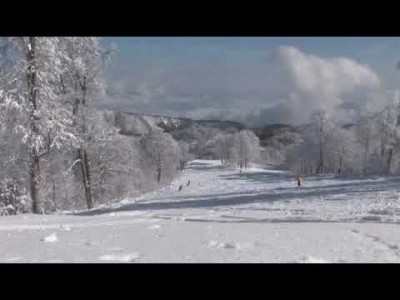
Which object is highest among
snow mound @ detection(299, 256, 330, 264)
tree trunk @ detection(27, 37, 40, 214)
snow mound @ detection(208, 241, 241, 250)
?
tree trunk @ detection(27, 37, 40, 214)

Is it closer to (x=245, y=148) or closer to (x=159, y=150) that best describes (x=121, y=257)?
(x=159, y=150)

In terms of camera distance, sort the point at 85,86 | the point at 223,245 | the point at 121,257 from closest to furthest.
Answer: the point at 121,257 → the point at 223,245 → the point at 85,86

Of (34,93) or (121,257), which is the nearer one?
(121,257)

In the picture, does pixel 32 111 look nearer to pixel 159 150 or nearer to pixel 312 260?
pixel 312 260

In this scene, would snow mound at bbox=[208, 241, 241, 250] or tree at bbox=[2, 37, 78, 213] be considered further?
tree at bbox=[2, 37, 78, 213]

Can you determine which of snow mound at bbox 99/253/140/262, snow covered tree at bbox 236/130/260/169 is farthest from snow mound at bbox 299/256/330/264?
snow covered tree at bbox 236/130/260/169

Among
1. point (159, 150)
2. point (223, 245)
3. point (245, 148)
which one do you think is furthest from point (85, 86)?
point (245, 148)

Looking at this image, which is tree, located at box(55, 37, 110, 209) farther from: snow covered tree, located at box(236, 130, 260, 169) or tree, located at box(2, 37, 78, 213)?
snow covered tree, located at box(236, 130, 260, 169)

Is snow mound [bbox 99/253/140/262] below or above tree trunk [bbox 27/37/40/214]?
below

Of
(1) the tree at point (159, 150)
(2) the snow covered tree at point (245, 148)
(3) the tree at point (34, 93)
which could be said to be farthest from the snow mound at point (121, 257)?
(2) the snow covered tree at point (245, 148)

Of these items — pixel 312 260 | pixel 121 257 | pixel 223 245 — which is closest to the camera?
pixel 312 260

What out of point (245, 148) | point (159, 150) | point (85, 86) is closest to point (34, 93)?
point (85, 86)

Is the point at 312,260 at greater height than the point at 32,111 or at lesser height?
lesser

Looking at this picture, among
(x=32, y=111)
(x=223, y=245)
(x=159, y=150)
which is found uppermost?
(x=32, y=111)
